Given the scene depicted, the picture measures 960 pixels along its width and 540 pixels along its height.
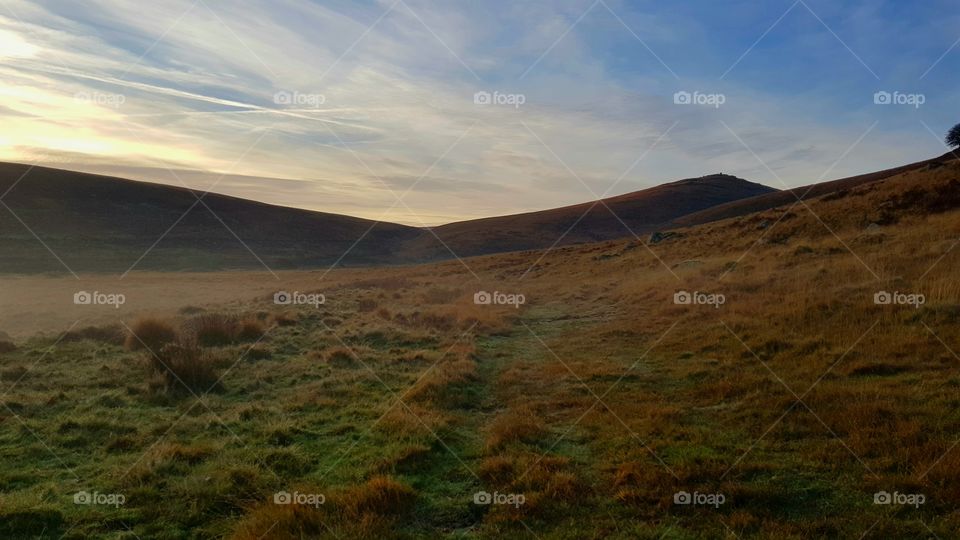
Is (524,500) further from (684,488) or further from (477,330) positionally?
(477,330)

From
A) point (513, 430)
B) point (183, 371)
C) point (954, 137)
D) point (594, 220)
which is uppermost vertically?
point (594, 220)

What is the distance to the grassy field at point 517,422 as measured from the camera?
5.81 meters

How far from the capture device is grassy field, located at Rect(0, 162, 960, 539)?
229 inches

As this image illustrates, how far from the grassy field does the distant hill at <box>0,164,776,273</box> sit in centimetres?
6198

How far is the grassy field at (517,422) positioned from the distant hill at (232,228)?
61977 millimetres

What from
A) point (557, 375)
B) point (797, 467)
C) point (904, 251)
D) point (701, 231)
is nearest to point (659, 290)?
point (904, 251)

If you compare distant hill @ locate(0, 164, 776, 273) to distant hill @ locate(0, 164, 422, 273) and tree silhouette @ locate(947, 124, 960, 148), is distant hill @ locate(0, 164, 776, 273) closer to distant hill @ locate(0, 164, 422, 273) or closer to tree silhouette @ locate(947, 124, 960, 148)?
distant hill @ locate(0, 164, 422, 273)

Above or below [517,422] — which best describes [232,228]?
above

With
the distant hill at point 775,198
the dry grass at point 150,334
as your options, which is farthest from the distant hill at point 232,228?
the dry grass at point 150,334

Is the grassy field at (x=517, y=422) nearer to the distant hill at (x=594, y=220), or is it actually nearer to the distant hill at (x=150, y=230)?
the distant hill at (x=150, y=230)

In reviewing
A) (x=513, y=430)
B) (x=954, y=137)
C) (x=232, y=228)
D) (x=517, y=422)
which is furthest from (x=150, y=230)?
(x=954, y=137)

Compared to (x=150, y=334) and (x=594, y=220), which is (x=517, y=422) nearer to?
(x=150, y=334)

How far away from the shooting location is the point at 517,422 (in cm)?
859

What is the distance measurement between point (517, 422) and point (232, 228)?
107 m
